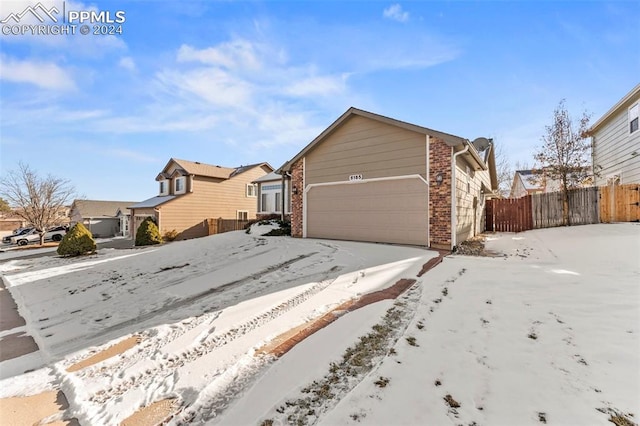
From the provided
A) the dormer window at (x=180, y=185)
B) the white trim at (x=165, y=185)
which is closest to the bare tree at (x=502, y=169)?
the dormer window at (x=180, y=185)

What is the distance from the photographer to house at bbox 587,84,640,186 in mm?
10930

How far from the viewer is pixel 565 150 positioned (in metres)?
13.9

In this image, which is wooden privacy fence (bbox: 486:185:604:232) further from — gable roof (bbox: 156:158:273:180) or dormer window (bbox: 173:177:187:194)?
dormer window (bbox: 173:177:187:194)

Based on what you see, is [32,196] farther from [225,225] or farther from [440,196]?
[440,196]

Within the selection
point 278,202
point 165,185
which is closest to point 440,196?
point 278,202

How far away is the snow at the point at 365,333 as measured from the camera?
202 centimetres

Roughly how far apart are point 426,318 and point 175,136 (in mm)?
15131

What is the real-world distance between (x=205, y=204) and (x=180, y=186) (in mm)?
2405

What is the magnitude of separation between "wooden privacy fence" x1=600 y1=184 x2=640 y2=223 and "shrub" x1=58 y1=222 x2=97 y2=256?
76.2 feet

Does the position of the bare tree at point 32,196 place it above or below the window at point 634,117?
below

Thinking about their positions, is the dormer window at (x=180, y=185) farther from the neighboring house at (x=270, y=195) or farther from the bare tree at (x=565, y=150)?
the bare tree at (x=565, y=150)

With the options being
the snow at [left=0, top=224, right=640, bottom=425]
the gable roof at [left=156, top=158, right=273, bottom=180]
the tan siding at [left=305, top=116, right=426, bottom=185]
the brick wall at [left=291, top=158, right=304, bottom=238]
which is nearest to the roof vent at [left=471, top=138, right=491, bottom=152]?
the tan siding at [left=305, top=116, right=426, bottom=185]

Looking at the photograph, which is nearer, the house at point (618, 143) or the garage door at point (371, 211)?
the garage door at point (371, 211)

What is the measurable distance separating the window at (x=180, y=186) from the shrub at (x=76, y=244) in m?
8.45
